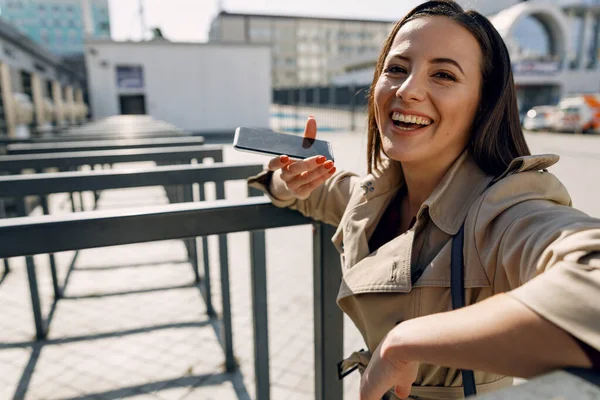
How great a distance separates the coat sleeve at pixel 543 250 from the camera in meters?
0.75

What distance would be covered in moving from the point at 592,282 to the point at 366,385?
57 cm

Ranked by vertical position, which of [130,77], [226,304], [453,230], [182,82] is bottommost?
[226,304]

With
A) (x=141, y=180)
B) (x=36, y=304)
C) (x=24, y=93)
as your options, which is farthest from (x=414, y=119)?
(x=24, y=93)

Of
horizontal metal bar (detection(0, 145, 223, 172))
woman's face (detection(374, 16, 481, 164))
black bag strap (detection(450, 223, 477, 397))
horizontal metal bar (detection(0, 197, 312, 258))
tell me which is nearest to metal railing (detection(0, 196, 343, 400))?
horizontal metal bar (detection(0, 197, 312, 258))

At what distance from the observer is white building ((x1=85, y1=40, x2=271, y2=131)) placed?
65.3ft

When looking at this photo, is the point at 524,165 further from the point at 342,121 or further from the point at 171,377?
the point at 342,121

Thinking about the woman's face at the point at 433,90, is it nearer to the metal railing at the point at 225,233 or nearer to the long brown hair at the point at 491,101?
the long brown hair at the point at 491,101

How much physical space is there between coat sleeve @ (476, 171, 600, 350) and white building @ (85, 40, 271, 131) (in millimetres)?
20825

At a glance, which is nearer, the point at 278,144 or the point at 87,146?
the point at 278,144

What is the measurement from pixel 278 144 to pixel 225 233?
1.32 feet

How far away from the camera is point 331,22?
6469 centimetres

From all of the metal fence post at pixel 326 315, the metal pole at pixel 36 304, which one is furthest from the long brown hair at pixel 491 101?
the metal pole at pixel 36 304

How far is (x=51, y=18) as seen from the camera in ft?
114

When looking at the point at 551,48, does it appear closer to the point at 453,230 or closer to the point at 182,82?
the point at 182,82
